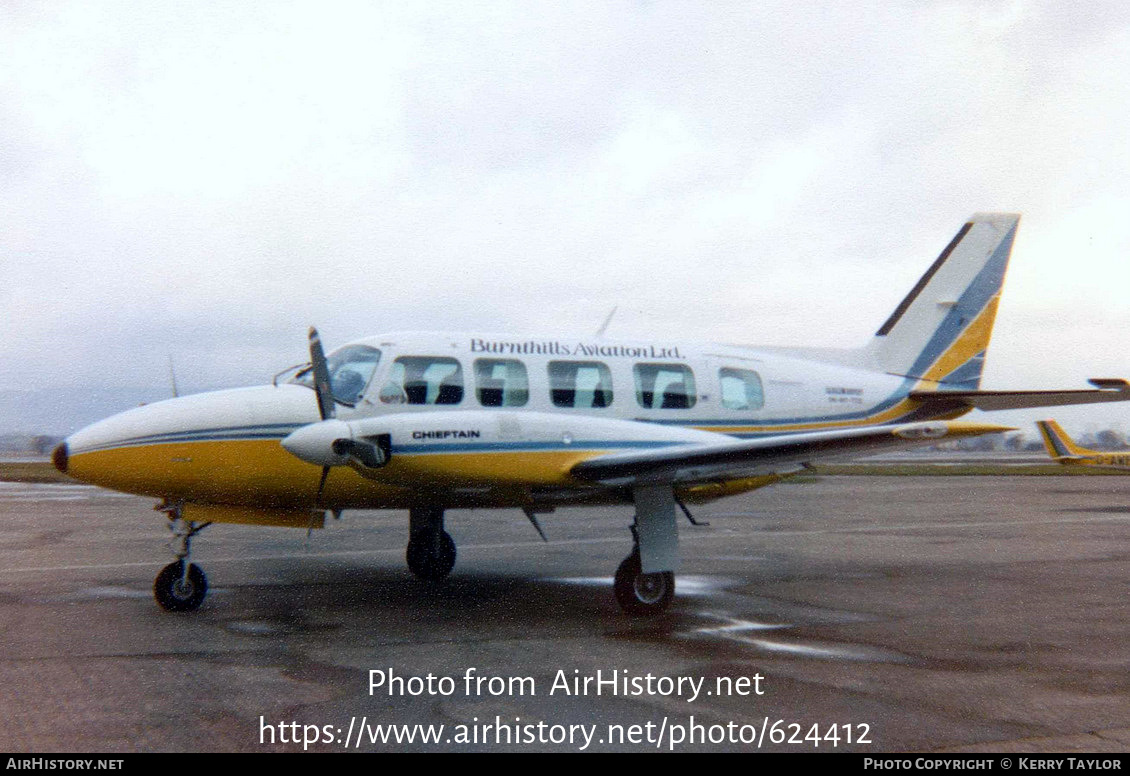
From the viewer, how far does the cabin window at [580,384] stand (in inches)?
399

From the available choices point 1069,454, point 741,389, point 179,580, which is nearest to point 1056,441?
point 1069,454

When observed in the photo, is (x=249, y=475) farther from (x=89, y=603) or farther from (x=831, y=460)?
(x=831, y=460)

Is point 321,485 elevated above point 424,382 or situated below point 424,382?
below

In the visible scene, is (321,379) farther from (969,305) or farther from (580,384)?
(969,305)

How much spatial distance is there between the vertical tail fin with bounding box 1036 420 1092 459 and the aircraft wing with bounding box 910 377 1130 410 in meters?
29.5

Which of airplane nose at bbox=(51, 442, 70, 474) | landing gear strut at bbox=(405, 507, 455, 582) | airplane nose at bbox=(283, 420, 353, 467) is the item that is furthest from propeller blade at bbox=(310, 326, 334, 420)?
landing gear strut at bbox=(405, 507, 455, 582)

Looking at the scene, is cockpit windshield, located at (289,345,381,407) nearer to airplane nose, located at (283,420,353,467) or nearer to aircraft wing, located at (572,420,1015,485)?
airplane nose, located at (283,420,353,467)

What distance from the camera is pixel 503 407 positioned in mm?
9797

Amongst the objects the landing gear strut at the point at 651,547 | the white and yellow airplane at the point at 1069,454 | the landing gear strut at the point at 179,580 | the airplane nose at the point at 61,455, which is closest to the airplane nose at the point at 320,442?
the landing gear strut at the point at 179,580

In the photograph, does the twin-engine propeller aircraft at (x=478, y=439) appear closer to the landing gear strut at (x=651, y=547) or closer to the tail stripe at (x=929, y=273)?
the landing gear strut at (x=651, y=547)

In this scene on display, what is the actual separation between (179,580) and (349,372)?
107 inches

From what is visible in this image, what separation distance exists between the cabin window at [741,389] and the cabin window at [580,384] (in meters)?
1.64

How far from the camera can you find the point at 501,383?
986 centimetres
